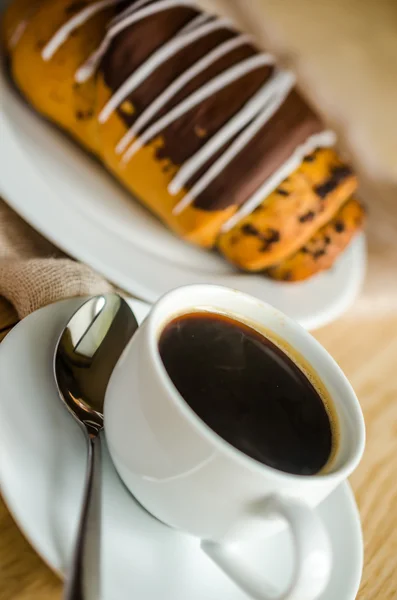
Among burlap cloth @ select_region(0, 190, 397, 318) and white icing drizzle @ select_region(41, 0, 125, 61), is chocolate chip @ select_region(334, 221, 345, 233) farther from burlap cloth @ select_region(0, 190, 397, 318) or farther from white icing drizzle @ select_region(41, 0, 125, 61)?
white icing drizzle @ select_region(41, 0, 125, 61)

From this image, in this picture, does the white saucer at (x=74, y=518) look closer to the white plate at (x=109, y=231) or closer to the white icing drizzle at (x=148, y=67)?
the white plate at (x=109, y=231)

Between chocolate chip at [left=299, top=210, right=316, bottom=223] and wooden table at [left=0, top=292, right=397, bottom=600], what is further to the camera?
chocolate chip at [left=299, top=210, right=316, bottom=223]

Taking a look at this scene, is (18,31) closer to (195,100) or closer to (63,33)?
(63,33)

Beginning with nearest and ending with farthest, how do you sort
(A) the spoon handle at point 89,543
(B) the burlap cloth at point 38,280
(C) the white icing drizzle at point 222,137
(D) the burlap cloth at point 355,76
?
(A) the spoon handle at point 89,543
(B) the burlap cloth at point 38,280
(C) the white icing drizzle at point 222,137
(D) the burlap cloth at point 355,76

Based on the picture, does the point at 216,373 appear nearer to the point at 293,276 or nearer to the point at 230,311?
the point at 230,311

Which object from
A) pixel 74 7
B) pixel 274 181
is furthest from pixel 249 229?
pixel 74 7

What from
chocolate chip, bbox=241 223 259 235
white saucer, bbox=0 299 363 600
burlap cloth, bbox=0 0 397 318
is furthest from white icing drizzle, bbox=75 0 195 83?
white saucer, bbox=0 299 363 600

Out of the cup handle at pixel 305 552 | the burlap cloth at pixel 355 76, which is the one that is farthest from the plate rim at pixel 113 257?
the cup handle at pixel 305 552

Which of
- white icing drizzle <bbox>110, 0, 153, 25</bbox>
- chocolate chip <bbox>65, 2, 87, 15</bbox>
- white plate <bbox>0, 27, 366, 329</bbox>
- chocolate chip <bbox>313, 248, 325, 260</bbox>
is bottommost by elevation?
white plate <bbox>0, 27, 366, 329</bbox>
